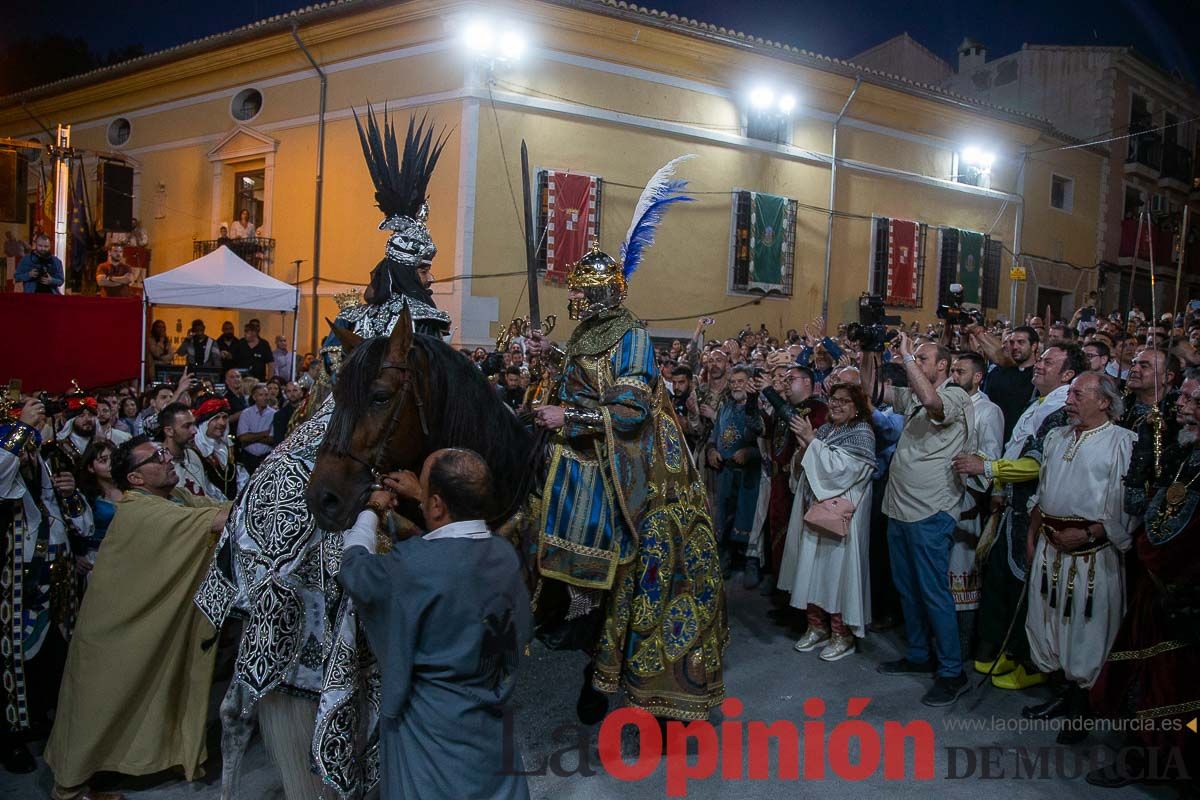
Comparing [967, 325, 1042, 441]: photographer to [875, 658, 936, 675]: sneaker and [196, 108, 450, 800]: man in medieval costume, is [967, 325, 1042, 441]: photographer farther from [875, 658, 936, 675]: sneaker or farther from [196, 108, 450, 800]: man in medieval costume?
[196, 108, 450, 800]: man in medieval costume

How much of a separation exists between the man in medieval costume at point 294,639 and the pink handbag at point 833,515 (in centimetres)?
349

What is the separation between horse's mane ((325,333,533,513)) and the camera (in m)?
3.18

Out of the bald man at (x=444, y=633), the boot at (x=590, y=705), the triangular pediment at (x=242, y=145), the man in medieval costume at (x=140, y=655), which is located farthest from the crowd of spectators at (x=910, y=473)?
the triangular pediment at (x=242, y=145)

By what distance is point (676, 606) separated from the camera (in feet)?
15.4

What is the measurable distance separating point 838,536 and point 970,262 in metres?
17.6

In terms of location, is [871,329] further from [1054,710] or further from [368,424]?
[368,424]

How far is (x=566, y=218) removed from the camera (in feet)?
51.5

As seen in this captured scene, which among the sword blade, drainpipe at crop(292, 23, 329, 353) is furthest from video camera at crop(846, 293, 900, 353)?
drainpipe at crop(292, 23, 329, 353)

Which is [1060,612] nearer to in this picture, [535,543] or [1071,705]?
[1071,705]

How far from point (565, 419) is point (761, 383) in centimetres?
232

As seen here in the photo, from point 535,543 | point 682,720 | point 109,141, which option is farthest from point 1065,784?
point 109,141

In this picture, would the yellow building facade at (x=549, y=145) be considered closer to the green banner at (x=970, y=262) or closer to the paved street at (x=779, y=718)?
the green banner at (x=970, y=262)

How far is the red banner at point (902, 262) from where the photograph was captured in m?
19.8

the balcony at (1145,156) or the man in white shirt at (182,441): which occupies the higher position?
the balcony at (1145,156)
